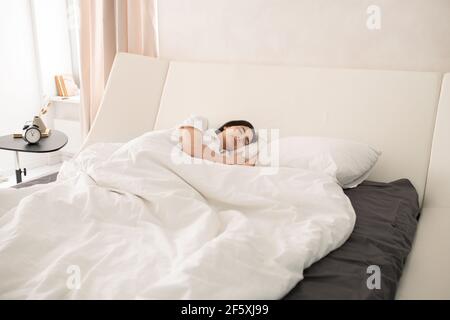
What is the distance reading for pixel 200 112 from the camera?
2.29 m

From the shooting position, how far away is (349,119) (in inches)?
78.0

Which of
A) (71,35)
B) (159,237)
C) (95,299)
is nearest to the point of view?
(95,299)

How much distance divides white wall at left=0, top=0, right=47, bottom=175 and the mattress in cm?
262

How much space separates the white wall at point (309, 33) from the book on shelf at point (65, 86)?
1142 millimetres

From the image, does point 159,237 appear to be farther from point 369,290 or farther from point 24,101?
point 24,101

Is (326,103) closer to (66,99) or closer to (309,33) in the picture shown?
(309,33)

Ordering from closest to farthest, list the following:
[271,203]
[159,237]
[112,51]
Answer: [159,237], [271,203], [112,51]

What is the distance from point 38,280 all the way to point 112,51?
2.09m

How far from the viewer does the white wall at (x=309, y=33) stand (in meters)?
1.97

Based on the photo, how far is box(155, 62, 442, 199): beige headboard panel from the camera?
6.19ft

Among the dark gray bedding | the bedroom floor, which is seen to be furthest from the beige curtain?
the dark gray bedding

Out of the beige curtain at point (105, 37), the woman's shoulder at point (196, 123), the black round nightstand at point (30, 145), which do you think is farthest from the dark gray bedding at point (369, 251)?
the beige curtain at point (105, 37)

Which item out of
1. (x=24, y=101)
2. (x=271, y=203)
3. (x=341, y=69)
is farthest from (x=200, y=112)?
(x=24, y=101)

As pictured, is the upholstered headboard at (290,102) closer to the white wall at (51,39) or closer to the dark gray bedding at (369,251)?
the dark gray bedding at (369,251)
